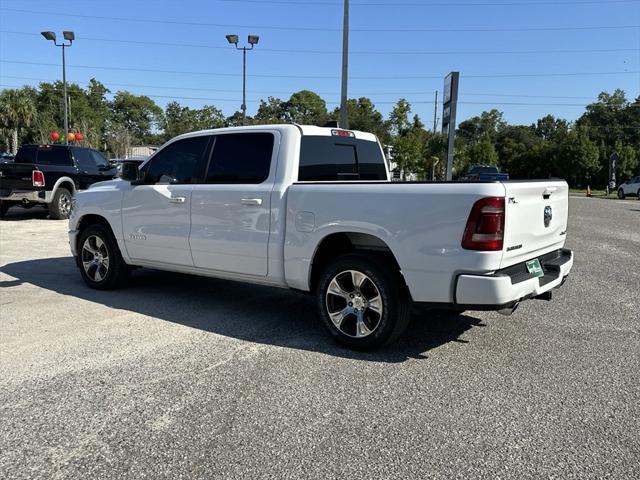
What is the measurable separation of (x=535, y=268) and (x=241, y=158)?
2964mm

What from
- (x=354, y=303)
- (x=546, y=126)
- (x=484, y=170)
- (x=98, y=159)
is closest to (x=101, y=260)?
(x=354, y=303)

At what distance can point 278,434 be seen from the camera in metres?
3.23

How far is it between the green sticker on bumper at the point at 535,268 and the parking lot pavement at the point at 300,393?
707 millimetres

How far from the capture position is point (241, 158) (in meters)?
5.46

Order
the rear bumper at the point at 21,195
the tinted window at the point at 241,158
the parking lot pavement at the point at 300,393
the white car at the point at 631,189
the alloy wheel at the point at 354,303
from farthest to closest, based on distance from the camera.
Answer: the white car at the point at 631,189, the rear bumper at the point at 21,195, the tinted window at the point at 241,158, the alloy wheel at the point at 354,303, the parking lot pavement at the point at 300,393

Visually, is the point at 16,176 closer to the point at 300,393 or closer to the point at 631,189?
the point at 300,393

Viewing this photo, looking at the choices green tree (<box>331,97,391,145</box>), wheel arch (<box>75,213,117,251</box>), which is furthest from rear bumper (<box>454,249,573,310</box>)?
green tree (<box>331,97,391,145</box>)

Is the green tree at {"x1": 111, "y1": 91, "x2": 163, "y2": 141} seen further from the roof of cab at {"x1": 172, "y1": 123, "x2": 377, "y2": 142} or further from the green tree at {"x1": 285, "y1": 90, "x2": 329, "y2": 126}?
the roof of cab at {"x1": 172, "y1": 123, "x2": 377, "y2": 142}

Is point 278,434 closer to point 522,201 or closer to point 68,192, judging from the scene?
point 522,201

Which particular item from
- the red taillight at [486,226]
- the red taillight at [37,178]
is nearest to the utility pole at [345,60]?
the red taillight at [37,178]

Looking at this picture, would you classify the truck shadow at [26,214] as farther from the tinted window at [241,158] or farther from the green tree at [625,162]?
the green tree at [625,162]

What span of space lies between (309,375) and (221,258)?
1848 mm

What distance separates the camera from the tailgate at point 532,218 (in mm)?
4039

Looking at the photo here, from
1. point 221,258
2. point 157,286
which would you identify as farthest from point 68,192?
point 221,258
